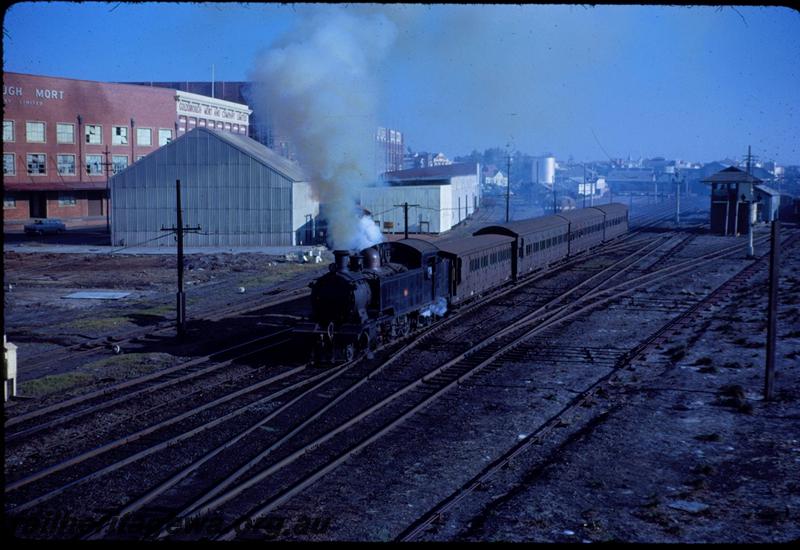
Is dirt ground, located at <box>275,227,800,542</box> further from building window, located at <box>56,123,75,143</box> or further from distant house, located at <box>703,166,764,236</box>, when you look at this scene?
building window, located at <box>56,123,75,143</box>

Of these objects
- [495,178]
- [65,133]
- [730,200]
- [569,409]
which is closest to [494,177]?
[495,178]

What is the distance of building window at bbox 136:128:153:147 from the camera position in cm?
8175

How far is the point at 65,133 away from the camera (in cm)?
7500

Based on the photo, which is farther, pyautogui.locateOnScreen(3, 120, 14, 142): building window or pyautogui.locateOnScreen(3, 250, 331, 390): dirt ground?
pyautogui.locateOnScreen(3, 120, 14, 142): building window

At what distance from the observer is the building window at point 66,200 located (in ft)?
250

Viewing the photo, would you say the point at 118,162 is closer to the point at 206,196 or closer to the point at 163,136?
the point at 163,136

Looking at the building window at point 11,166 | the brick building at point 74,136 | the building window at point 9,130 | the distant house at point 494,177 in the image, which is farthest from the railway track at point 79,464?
the distant house at point 494,177

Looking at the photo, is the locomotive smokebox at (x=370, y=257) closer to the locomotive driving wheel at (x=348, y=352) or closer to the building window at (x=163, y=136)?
the locomotive driving wheel at (x=348, y=352)

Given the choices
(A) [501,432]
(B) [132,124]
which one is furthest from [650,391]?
(B) [132,124]

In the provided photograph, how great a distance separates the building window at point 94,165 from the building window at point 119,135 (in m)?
2.28

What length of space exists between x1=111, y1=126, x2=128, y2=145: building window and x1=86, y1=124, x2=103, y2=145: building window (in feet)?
4.77

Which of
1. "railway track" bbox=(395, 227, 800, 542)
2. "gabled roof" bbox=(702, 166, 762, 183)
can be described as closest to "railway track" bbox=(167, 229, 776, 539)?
"railway track" bbox=(395, 227, 800, 542)

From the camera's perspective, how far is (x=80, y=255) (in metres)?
52.6

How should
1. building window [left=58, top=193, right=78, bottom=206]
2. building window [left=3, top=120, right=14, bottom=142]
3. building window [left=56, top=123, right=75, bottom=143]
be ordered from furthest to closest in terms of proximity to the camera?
building window [left=58, top=193, right=78, bottom=206] < building window [left=56, top=123, right=75, bottom=143] < building window [left=3, top=120, right=14, bottom=142]
